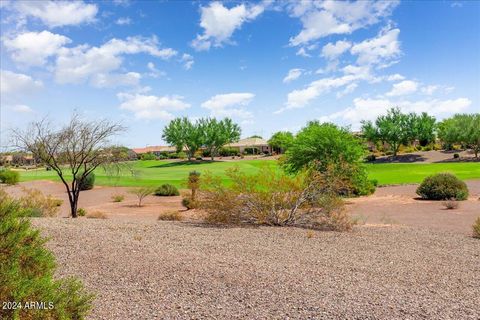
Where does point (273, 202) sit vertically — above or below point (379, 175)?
above

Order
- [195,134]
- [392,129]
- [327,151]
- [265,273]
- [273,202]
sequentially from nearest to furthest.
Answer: [265,273] < [273,202] < [327,151] < [392,129] < [195,134]

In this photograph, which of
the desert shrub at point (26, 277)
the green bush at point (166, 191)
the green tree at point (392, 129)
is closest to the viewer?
the desert shrub at point (26, 277)

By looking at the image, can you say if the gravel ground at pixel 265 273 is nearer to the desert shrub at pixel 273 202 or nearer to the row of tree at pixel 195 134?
the desert shrub at pixel 273 202

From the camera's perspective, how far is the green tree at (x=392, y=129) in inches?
3383

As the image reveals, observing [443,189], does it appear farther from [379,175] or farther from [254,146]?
[254,146]

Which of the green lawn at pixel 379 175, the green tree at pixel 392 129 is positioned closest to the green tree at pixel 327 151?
the green lawn at pixel 379 175

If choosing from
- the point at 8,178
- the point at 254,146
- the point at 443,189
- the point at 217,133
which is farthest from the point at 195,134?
the point at 443,189

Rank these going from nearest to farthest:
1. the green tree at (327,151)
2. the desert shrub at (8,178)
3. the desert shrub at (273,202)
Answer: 1. the desert shrub at (273,202)
2. the green tree at (327,151)
3. the desert shrub at (8,178)

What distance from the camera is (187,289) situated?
7961 mm

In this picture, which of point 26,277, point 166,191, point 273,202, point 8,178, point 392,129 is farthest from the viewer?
Result: point 392,129

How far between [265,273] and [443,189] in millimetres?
23573

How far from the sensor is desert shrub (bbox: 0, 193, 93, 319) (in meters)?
4.89

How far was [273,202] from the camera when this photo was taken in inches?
647

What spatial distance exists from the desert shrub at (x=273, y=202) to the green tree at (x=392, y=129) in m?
73.9
